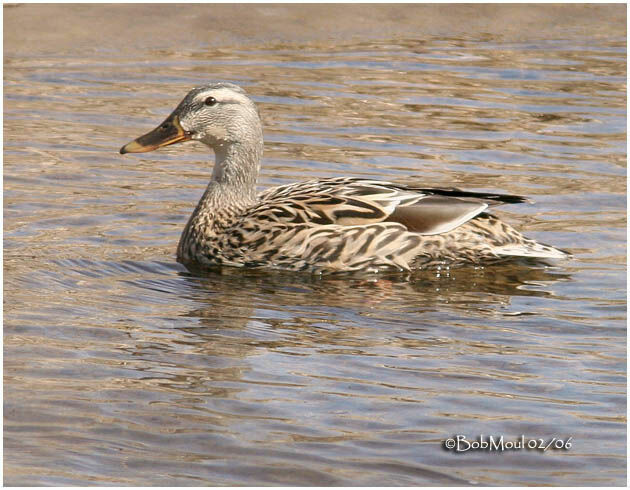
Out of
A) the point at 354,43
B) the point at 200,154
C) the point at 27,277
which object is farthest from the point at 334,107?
the point at 27,277

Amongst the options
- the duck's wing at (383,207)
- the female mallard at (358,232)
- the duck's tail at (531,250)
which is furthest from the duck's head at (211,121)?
the duck's tail at (531,250)

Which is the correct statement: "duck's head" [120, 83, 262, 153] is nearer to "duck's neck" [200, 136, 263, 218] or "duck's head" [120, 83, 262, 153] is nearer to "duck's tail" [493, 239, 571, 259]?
"duck's neck" [200, 136, 263, 218]

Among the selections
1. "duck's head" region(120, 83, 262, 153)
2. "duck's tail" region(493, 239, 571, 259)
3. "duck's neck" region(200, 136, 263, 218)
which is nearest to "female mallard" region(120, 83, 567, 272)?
"duck's tail" region(493, 239, 571, 259)

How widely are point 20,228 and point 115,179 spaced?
61.4 inches

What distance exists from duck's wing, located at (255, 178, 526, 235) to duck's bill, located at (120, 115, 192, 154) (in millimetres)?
900

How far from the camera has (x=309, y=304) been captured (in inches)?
339

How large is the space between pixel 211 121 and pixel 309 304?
1.98m

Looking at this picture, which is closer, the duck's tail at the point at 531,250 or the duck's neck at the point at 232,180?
the duck's tail at the point at 531,250

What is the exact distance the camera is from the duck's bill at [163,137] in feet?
32.5

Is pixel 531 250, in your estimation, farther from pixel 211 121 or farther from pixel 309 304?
pixel 211 121

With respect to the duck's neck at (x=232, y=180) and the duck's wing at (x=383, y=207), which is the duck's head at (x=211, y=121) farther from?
the duck's wing at (x=383, y=207)

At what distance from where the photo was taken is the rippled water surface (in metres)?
6.26

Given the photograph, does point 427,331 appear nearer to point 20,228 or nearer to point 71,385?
point 71,385

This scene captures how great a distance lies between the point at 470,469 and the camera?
6.09 m
